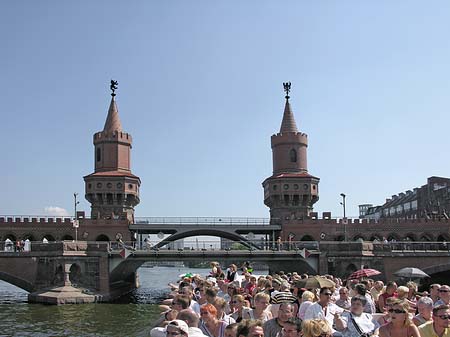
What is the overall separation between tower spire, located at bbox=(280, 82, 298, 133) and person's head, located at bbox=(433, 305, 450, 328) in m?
60.8

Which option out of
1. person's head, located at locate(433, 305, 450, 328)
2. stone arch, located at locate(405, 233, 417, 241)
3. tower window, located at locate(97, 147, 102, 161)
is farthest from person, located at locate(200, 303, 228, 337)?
tower window, located at locate(97, 147, 102, 161)

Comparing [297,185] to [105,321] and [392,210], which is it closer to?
[105,321]

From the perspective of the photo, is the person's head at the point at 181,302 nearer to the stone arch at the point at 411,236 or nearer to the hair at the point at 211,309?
the hair at the point at 211,309

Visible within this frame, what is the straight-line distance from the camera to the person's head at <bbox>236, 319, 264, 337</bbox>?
6.31m

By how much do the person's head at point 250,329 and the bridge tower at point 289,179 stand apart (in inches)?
2176

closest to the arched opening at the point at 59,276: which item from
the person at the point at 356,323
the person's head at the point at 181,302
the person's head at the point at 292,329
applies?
the person's head at the point at 181,302

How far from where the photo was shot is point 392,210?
107938 millimetres

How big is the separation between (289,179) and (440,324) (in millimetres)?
56963

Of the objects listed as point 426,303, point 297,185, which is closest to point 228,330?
point 426,303

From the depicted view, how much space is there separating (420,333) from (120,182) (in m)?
56.4

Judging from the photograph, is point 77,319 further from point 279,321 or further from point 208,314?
point 279,321

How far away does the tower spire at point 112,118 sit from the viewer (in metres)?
65.2

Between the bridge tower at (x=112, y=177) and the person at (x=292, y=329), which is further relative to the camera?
the bridge tower at (x=112, y=177)

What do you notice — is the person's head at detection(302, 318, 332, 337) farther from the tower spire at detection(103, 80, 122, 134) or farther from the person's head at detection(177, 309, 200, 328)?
the tower spire at detection(103, 80, 122, 134)
